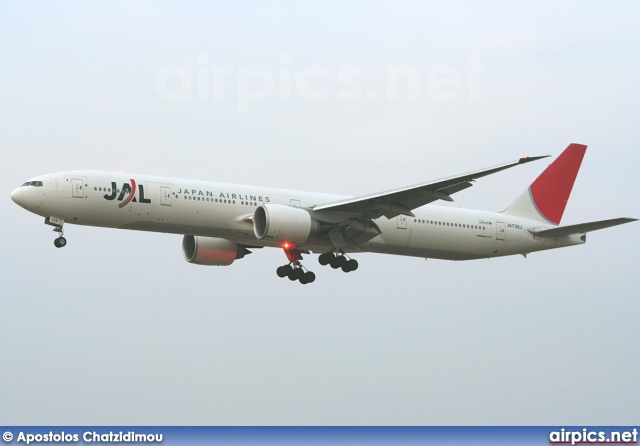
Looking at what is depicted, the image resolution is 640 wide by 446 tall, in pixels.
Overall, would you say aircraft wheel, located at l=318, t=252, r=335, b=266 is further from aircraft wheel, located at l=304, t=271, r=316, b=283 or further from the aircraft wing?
the aircraft wing

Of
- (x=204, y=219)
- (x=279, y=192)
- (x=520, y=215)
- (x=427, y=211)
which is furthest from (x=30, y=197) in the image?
(x=520, y=215)

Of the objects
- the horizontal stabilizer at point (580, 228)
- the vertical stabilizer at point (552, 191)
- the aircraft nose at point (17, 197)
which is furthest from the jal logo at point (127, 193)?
the horizontal stabilizer at point (580, 228)

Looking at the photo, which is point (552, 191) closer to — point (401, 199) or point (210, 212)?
point (401, 199)

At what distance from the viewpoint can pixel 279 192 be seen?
4953cm

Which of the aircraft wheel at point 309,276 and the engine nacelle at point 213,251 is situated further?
the engine nacelle at point 213,251

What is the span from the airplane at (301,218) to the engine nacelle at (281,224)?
39 mm

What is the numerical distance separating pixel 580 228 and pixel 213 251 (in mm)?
16078

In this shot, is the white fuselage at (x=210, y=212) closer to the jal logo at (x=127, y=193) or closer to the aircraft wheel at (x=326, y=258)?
the jal logo at (x=127, y=193)

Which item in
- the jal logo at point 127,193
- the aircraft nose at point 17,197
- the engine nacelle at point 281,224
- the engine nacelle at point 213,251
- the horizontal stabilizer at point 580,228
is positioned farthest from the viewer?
the engine nacelle at point 213,251

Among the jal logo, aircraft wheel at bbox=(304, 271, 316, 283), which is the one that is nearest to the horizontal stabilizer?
aircraft wheel at bbox=(304, 271, 316, 283)

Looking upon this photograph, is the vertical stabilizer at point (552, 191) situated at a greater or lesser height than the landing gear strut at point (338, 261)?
greater

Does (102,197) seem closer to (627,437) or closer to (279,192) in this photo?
(279,192)

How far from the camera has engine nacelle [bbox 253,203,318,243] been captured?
154 ft

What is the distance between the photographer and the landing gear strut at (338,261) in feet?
168
